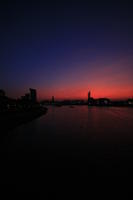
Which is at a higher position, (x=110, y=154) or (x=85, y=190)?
(x=85, y=190)

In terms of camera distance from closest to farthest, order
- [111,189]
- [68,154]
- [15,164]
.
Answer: [111,189]
[15,164]
[68,154]

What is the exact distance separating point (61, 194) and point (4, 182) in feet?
13.5

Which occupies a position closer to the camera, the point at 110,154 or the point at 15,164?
the point at 15,164

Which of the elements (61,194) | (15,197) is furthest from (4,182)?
(61,194)

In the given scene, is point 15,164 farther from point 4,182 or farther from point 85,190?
point 85,190

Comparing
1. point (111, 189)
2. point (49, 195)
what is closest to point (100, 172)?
point (111, 189)

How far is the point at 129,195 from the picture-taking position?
5605mm

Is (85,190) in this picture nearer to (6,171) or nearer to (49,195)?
(49,195)

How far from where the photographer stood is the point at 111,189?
604 cm

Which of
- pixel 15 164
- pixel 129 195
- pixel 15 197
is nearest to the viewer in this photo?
pixel 15 197

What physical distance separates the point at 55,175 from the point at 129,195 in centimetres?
507

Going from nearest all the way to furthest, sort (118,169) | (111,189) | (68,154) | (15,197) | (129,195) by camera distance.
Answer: (15,197)
(129,195)
(111,189)
(118,169)
(68,154)

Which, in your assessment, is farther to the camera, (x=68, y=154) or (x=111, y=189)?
(x=68, y=154)

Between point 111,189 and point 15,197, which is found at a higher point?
point 15,197
